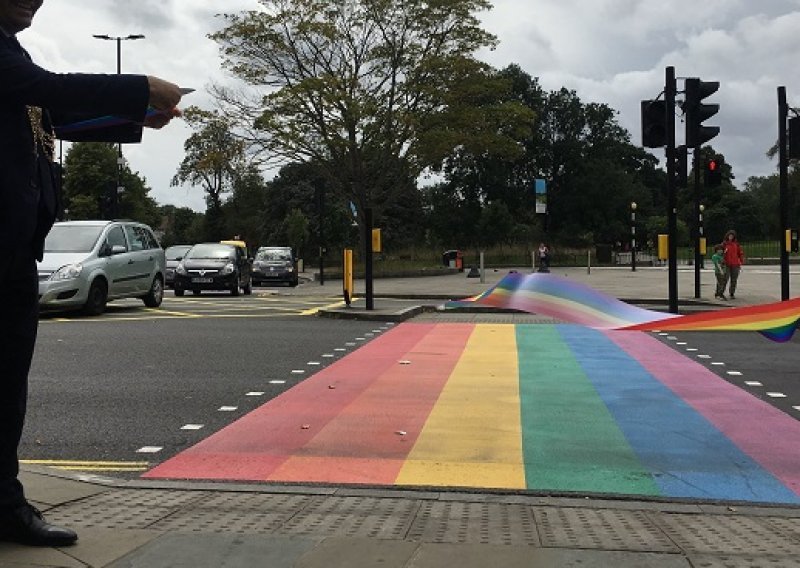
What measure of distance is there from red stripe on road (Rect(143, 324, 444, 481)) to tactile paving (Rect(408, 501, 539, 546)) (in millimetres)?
1298

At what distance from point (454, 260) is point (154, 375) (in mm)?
38105

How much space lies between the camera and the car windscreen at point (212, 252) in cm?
2475

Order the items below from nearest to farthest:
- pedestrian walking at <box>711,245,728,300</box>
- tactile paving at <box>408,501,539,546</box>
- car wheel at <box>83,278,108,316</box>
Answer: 1. tactile paving at <box>408,501,539,546</box>
2. car wheel at <box>83,278,108,316</box>
3. pedestrian walking at <box>711,245,728,300</box>

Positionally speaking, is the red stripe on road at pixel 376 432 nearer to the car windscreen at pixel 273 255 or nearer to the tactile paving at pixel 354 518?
the tactile paving at pixel 354 518

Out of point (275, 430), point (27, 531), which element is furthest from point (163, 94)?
point (275, 430)

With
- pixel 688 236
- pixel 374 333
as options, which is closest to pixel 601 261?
pixel 688 236

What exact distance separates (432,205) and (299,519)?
79.7 meters

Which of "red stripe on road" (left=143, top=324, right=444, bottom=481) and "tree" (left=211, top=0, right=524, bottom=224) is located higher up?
"tree" (left=211, top=0, right=524, bottom=224)

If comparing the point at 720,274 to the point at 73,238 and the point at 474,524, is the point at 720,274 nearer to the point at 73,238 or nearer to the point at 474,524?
the point at 73,238

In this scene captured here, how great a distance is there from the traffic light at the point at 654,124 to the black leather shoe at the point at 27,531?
40.2ft

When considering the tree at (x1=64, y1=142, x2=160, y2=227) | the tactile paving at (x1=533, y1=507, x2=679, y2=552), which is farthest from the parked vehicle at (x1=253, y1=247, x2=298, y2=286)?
the tree at (x1=64, y1=142, x2=160, y2=227)

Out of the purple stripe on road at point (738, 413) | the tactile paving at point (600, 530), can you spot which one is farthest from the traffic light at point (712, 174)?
the tactile paving at point (600, 530)

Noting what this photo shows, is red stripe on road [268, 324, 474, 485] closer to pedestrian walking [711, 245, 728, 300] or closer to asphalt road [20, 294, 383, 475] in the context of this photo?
asphalt road [20, 294, 383, 475]

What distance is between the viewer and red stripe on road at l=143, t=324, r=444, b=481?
5207 mm
